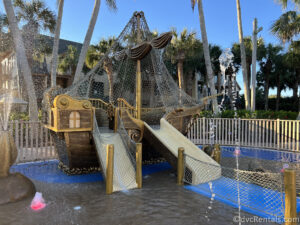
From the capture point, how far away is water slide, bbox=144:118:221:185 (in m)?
5.17

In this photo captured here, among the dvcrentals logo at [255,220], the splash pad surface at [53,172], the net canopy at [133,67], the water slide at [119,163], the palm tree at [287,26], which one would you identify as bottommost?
the splash pad surface at [53,172]

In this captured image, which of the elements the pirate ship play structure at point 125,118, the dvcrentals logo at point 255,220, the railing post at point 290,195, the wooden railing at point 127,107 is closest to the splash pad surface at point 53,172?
the pirate ship play structure at point 125,118

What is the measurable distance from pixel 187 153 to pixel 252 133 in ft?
19.3

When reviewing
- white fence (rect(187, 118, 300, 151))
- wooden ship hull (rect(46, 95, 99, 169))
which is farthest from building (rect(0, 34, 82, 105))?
wooden ship hull (rect(46, 95, 99, 169))

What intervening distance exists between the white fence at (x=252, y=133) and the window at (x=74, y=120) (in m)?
5.62

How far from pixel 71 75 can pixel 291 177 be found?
21813 millimetres

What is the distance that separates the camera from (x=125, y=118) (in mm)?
5953

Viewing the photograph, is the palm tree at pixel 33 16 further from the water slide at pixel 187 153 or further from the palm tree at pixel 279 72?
the palm tree at pixel 279 72

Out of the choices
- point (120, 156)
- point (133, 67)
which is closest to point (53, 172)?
point (120, 156)

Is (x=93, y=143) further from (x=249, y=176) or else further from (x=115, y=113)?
(x=249, y=176)

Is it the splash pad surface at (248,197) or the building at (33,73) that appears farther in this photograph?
the building at (33,73)

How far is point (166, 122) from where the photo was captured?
22.0 ft

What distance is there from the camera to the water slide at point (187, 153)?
517 centimetres

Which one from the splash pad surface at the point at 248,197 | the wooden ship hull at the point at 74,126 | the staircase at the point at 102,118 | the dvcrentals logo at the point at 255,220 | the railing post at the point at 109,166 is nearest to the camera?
the dvcrentals logo at the point at 255,220
